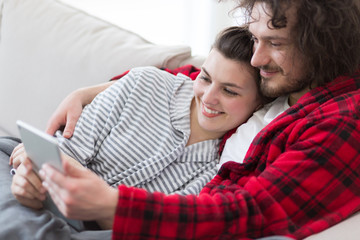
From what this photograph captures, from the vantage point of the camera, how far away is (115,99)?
4.69 feet

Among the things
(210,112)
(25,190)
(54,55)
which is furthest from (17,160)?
(54,55)

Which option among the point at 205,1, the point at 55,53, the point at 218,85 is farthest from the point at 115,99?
the point at 205,1

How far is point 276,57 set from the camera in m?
1.24

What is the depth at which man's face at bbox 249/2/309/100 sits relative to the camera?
120cm

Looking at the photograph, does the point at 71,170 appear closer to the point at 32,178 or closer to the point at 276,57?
the point at 32,178

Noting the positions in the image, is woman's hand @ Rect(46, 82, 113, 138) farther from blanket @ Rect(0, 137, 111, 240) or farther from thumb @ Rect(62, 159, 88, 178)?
thumb @ Rect(62, 159, 88, 178)

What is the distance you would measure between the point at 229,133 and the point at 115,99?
1.23 feet

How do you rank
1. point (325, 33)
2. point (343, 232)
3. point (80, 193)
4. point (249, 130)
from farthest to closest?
point (249, 130) < point (325, 33) < point (343, 232) < point (80, 193)

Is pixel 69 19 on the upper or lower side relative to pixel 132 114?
upper

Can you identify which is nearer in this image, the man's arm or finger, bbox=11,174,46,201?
the man's arm

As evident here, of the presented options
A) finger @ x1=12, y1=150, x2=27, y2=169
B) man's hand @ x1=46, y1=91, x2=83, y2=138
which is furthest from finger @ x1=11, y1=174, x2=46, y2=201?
man's hand @ x1=46, y1=91, x2=83, y2=138

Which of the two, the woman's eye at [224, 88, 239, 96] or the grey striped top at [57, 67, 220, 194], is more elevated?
the woman's eye at [224, 88, 239, 96]

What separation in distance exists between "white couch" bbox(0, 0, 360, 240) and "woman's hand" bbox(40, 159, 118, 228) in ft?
2.83

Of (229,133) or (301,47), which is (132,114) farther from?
(301,47)
